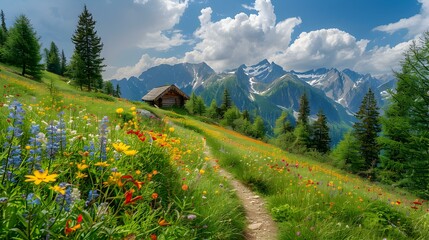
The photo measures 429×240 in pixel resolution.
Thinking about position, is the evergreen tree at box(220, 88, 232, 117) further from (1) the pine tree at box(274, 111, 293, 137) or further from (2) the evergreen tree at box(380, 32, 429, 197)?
(2) the evergreen tree at box(380, 32, 429, 197)

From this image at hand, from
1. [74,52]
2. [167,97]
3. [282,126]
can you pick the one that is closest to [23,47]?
[74,52]

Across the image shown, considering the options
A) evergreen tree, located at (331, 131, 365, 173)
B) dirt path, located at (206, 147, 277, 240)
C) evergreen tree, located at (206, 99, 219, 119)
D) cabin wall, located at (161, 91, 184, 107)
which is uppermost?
cabin wall, located at (161, 91, 184, 107)

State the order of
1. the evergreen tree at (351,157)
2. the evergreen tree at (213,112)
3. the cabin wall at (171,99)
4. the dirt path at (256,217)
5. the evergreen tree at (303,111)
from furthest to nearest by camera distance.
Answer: the evergreen tree at (213,112), the evergreen tree at (303,111), the cabin wall at (171,99), the evergreen tree at (351,157), the dirt path at (256,217)

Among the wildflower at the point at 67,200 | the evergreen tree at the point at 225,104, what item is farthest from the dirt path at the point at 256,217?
the evergreen tree at the point at 225,104

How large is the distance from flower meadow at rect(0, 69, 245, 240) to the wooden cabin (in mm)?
47968

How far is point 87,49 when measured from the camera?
1626 inches

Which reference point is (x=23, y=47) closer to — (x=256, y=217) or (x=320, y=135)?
(x=256, y=217)

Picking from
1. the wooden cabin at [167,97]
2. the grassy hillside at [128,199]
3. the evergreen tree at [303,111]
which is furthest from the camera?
the evergreen tree at [303,111]

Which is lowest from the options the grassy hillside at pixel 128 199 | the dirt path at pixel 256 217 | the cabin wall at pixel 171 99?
the dirt path at pixel 256 217

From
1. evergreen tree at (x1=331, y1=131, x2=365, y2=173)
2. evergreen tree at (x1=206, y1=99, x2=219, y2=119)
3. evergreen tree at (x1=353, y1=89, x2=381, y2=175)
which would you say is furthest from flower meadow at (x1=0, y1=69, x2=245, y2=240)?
evergreen tree at (x1=206, y1=99, x2=219, y2=119)

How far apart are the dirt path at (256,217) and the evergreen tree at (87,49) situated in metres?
41.5

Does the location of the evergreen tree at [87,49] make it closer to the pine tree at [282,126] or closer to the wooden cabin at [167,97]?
the wooden cabin at [167,97]

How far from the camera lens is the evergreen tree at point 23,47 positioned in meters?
38.1

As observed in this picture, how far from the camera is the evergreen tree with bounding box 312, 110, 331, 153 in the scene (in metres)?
48.9
